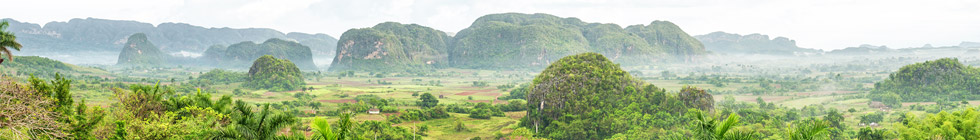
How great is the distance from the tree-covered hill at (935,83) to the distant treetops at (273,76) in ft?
273

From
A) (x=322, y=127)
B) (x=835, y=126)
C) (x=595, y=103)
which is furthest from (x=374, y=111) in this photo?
(x=322, y=127)

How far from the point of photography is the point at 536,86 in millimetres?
41125

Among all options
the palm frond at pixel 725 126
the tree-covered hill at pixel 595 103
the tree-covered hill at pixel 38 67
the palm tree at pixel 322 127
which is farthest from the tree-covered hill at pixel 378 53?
the palm frond at pixel 725 126

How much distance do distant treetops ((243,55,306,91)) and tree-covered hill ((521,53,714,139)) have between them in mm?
56717

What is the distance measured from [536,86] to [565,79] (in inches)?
95.6

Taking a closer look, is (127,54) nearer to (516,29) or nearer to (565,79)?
(516,29)

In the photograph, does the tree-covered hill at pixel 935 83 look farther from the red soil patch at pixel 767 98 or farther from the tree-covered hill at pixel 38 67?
the tree-covered hill at pixel 38 67

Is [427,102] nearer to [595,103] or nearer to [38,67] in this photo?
[595,103]

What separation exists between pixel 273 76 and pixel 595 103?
64.5 meters

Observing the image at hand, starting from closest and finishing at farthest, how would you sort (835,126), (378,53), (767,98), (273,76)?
(835,126) < (767,98) < (273,76) < (378,53)

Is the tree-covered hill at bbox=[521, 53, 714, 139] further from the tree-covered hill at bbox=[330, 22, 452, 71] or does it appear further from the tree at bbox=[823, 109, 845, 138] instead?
the tree-covered hill at bbox=[330, 22, 452, 71]

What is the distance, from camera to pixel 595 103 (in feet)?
129

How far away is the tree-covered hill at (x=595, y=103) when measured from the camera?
36.3m

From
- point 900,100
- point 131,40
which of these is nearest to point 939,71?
point 900,100
